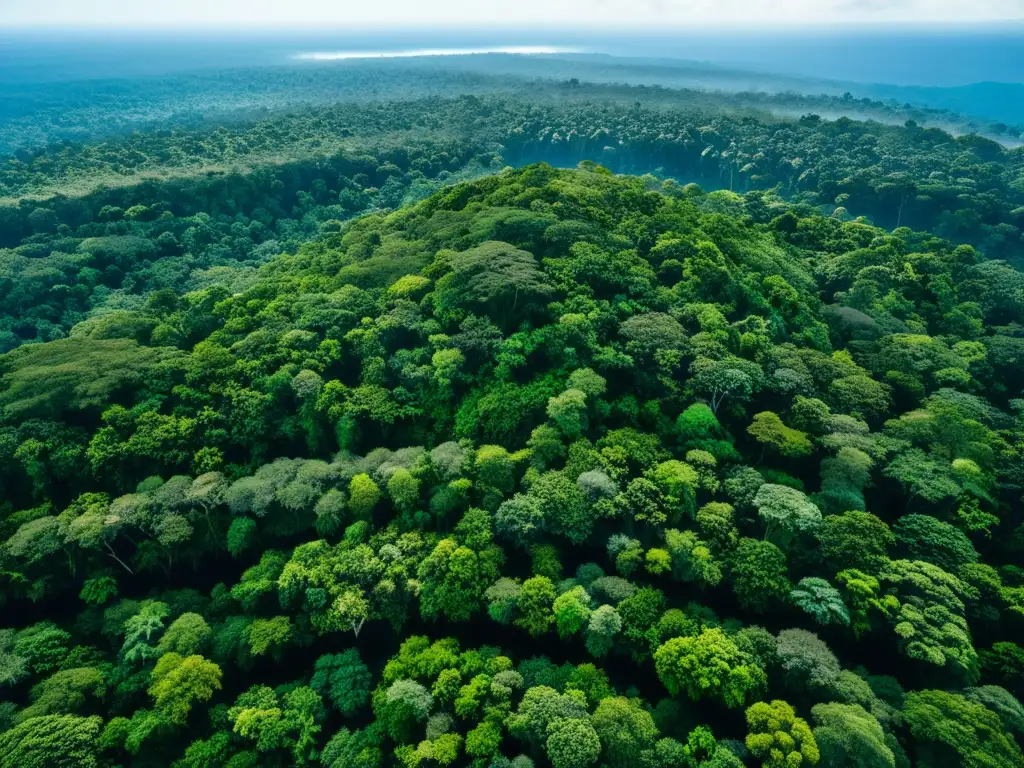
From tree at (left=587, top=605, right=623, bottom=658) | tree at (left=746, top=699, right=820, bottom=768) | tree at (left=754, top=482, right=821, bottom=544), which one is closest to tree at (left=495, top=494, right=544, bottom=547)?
tree at (left=587, top=605, right=623, bottom=658)

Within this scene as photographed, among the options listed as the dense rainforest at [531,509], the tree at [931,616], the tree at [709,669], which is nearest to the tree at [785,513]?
the dense rainforest at [531,509]

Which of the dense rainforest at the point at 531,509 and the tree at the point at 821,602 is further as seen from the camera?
the tree at the point at 821,602

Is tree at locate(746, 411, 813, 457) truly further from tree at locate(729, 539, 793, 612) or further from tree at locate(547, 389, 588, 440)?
tree at locate(547, 389, 588, 440)

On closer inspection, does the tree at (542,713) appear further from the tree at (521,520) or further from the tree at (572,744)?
the tree at (521,520)

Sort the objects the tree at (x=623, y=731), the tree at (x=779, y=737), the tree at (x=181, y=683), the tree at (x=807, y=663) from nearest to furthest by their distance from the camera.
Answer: the tree at (x=779, y=737) < the tree at (x=623, y=731) < the tree at (x=807, y=663) < the tree at (x=181, y=683)

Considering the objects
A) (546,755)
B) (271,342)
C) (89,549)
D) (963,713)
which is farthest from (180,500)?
(963,713)

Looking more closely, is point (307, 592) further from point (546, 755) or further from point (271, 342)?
point (271, 342)

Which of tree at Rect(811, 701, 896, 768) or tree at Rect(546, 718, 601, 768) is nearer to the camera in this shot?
tree at Rect(811, 701, 896, 768)
